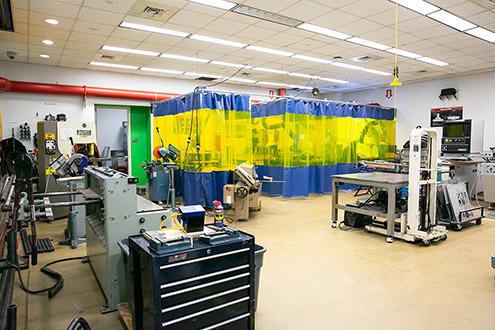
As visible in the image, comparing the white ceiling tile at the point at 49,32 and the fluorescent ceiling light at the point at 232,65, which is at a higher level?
the fluorescent ceiling light at the point at 232,65

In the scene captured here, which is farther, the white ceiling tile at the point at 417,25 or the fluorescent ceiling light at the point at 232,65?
the fluorescent ceiling light at the point at 232,65

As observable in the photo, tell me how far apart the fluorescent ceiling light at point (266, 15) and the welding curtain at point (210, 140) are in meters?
1.74

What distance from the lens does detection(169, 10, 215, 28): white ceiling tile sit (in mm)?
5012

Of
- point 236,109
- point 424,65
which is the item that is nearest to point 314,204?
point 236,109

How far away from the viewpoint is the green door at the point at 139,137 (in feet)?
31.9

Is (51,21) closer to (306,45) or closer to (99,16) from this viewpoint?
(99,16)

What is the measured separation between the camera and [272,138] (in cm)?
780

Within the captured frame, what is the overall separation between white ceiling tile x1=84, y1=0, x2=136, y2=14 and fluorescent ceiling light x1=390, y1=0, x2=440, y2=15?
3.62 m

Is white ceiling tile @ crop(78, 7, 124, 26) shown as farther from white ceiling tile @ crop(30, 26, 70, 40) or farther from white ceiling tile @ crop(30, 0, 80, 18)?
white ceiling tile @ crop(30, 26, 70, 40)

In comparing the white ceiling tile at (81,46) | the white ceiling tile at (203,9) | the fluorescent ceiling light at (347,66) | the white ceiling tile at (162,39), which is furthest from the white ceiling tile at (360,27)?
the white ceiling tile at (81,46)

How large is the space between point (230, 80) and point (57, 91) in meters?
4.68

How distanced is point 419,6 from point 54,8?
5.11 meters

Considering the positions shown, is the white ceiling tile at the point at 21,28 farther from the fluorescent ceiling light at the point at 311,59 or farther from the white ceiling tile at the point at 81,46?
the fluorescent ceiling light at the point at 311,59

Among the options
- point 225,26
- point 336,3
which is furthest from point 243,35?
point 336,3
